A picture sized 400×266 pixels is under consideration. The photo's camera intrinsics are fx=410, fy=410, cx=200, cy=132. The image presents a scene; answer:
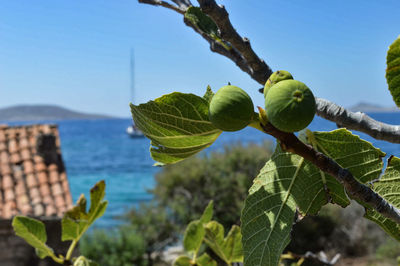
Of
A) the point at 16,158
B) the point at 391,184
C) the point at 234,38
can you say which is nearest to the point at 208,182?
the point at 16,158

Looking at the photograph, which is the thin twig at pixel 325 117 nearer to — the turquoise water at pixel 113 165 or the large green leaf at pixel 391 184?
the large green leaf at pixel 391 184

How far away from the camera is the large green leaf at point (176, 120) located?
42 cm

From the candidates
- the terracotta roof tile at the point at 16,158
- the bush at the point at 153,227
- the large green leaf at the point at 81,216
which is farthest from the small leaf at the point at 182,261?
the bush at the point at 153,227

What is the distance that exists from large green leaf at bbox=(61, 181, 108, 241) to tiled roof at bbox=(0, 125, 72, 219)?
534cm

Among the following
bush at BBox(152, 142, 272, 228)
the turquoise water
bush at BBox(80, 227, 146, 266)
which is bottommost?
the turquoise water

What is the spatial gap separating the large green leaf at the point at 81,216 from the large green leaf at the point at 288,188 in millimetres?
674

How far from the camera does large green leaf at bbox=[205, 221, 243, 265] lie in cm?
100

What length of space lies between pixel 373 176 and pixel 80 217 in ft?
2.68

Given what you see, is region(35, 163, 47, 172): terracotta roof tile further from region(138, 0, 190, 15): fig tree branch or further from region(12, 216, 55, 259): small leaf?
region(138, 0, 190, 15): fig tree branch

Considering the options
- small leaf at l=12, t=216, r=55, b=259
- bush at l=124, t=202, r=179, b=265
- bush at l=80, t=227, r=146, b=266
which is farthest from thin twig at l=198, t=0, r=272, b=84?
bush at l=124, t=202, r=179, b=265

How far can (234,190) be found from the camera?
1260cm

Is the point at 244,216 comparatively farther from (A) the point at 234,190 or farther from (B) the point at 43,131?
(A) the point at 234,190

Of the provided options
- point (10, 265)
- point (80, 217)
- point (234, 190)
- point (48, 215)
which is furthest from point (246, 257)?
point (234, 190)

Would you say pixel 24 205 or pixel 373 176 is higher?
pixel 373 176
